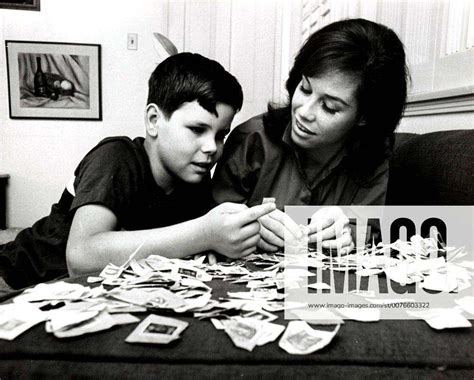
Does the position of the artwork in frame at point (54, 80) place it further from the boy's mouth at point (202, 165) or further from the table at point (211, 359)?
the table at point (211, 359)

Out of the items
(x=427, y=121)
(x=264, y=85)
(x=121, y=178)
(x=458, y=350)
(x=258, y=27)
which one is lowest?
(x=458, y=350)

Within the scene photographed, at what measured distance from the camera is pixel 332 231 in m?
0.96

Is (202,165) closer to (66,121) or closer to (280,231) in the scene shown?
(280,231)

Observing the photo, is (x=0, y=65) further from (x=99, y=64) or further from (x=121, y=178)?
(x=121, y=178)

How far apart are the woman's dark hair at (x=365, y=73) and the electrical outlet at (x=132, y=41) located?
2.64m

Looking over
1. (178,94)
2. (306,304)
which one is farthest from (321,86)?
(306,304)

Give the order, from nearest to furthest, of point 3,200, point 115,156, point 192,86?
point 115,156
point 192,86
point 3,200

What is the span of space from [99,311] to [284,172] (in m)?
0.73

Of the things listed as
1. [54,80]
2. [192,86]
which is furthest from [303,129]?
[54,80]

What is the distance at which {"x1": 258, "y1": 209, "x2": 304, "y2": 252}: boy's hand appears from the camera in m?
0.94

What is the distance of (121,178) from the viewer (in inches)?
40.4

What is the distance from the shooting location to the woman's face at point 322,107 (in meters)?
1.06

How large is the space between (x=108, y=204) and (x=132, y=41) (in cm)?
297

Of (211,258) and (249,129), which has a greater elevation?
(249,129)
